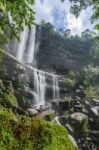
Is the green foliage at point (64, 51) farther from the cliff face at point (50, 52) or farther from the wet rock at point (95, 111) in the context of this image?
the wet rock at point (95, 111)

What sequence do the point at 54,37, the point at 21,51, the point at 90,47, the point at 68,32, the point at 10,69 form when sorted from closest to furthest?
the point at 10,69, the point at 21,51, the point at 54,37, the point at 90,47, the point at 68,32

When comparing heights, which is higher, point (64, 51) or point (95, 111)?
point (64, 51)

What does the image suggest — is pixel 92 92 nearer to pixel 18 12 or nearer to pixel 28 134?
pixel 18 12

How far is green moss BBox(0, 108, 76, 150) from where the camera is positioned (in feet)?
16.1

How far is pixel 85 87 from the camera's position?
165ft

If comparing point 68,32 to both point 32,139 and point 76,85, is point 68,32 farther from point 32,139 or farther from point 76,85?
point 32,139

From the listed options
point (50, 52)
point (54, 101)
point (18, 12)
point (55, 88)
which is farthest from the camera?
point (50, 52)


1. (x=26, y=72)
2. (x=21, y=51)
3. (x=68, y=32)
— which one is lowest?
(x=26, y=72)

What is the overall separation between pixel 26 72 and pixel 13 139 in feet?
123

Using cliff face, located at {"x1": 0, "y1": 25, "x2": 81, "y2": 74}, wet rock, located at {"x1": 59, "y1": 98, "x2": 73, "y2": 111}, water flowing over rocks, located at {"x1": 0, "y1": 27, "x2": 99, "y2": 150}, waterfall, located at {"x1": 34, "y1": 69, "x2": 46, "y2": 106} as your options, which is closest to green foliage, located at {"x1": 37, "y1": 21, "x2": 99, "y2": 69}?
cliff face, located at {"x1": 0, "y1": 25, "x2": 81, "y2": 74}

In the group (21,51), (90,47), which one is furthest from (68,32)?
(21,51)

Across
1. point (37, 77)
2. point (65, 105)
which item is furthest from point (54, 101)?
point (37, 77)

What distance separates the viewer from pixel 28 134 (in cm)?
509

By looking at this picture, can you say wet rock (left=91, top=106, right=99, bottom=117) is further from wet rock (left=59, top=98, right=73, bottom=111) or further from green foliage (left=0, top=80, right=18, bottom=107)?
green foliage (left=0, top=80, right=18, bottom=107)
